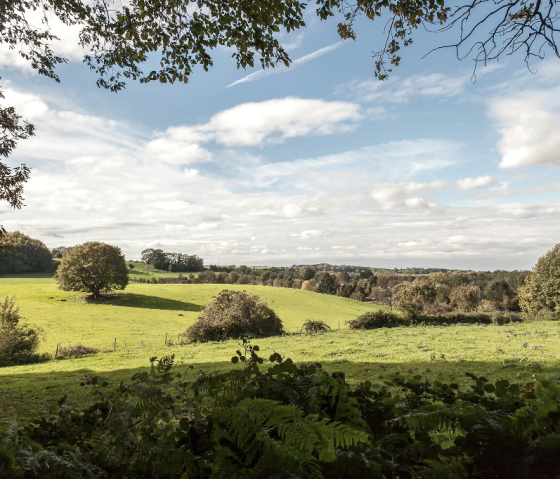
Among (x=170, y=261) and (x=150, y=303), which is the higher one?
(x=170, y=261)

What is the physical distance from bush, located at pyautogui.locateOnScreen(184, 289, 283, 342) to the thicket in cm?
2927

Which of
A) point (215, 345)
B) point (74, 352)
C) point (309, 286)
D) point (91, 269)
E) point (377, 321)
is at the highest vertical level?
point (91, 269)

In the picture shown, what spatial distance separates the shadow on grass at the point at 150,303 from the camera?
49791 millimetres

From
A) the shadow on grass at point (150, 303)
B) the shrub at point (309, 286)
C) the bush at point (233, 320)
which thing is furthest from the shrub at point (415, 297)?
the shrub at point (309, 286)

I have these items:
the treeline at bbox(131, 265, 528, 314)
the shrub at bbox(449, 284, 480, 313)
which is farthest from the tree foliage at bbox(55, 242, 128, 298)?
the shrub at bbox(449, 284, 480, 313)

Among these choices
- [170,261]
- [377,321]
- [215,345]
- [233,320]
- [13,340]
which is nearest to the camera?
[13,340]

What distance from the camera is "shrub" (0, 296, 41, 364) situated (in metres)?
23.2

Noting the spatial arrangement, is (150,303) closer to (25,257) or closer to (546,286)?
(25,257)

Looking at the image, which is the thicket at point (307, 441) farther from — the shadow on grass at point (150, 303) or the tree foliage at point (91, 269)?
the tree foliage at point (91, 269)

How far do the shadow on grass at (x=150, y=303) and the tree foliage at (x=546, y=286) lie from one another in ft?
140

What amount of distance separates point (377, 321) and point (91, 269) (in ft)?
130

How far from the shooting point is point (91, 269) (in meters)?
49.1

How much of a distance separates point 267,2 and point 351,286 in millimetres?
89654

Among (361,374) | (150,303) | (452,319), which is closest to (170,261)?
(150,303)
